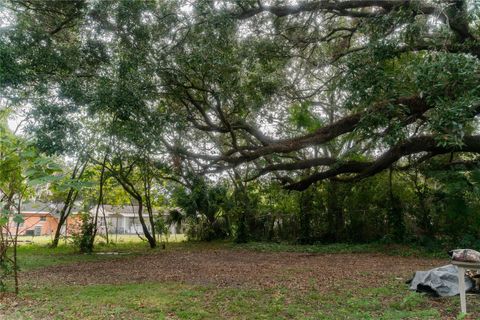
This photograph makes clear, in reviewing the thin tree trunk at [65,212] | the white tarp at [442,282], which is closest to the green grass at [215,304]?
the white tarp at [442,282]

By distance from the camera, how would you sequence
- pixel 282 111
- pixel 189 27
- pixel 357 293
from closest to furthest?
pixel 357 293, pixel 189 27, pixel 282 111

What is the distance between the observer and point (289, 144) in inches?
345

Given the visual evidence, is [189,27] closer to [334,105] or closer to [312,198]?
[334,105]

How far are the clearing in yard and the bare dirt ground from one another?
2 centimetres

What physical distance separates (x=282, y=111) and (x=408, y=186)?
5.57 m

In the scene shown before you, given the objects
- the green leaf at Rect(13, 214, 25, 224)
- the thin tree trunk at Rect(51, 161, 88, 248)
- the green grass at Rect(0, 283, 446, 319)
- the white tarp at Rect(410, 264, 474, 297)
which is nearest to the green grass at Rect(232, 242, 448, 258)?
the white tarp at Rect(410, 264, 474, 297)

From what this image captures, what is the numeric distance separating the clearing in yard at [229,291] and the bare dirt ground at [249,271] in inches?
0.7

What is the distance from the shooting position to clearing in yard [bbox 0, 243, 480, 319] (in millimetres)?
4965

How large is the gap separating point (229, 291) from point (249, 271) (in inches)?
93.8

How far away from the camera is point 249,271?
8.61m

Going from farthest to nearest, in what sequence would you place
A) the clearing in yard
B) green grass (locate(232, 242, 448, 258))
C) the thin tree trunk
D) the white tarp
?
the thin tree trunk, green grass (locate(232, 242, 448, 258)), the white tarp, the clearing in yard

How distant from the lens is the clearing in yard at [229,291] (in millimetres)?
4965

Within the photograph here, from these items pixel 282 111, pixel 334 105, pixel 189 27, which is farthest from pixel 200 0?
pixel 334 105

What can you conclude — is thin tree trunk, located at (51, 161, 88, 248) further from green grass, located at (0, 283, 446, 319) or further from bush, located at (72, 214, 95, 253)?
green grass, located at (0, 283, 446, 319)
